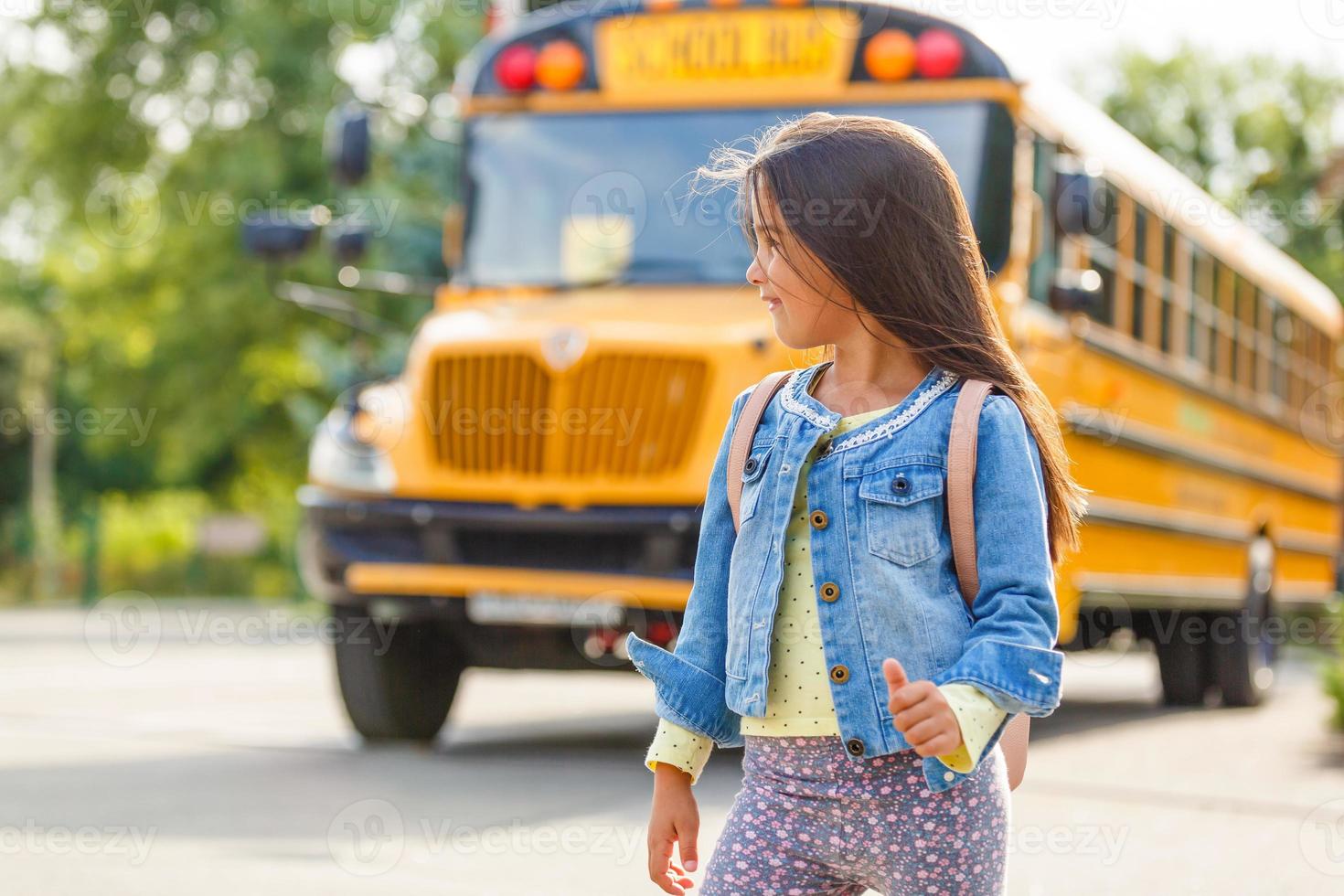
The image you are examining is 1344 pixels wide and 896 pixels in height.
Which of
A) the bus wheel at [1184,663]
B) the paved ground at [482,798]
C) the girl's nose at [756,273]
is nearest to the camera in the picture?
the girl's nose at [756,273]

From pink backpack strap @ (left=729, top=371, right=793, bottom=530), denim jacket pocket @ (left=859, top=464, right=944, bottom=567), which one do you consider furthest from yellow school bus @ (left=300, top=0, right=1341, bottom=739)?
denim jacket pocket @ (left=859, top=464, right=944, bottom=567)

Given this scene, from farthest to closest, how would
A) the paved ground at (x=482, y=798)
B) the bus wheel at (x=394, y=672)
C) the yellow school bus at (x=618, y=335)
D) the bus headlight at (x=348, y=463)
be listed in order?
the bus wheel at (x=394, y=672) < the bus headlight at (x=348, y=463) < the yellow school bus at (x=618, y=335) < the paved ground at (x=482, y=798)

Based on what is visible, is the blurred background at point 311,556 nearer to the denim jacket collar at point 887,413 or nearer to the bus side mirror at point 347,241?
the bus side mirror at point 347,241

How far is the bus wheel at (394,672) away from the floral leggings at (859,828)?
17.4 feet

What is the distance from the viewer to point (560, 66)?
764 cm

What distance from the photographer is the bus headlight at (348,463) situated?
7.08 metres

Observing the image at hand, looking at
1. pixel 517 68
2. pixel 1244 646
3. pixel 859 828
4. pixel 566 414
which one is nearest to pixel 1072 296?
pixel 566 414

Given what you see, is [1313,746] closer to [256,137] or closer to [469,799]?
[469,799]

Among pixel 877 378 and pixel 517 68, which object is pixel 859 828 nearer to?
pixel 877 378

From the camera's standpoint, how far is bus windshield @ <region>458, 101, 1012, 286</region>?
23.5 feet

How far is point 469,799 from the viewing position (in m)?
6.21

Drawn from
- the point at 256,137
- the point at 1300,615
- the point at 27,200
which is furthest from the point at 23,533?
the point at 1300,615

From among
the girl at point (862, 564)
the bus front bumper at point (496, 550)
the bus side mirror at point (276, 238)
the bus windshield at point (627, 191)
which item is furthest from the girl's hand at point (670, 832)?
the bus side mirror at point (276, 238)

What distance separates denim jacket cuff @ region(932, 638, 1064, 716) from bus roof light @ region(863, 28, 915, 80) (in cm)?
540
